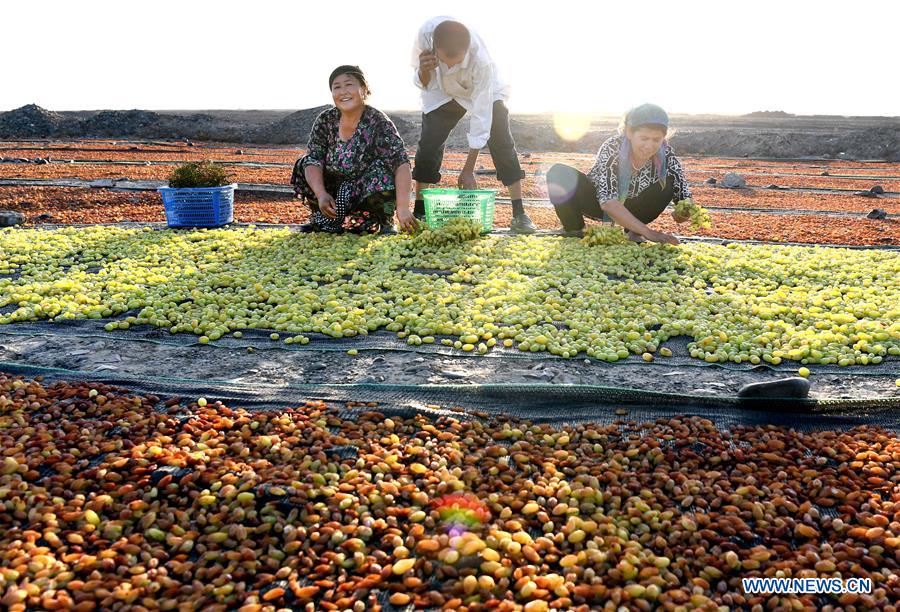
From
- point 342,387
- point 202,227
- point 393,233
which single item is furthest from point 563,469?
point 202,227

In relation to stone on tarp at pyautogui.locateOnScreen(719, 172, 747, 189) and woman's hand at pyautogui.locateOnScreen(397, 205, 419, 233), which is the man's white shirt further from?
stone on tarp at pyautogui.locateOnScreen(719, 172, 747, 189)

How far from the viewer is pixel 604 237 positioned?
5770mm

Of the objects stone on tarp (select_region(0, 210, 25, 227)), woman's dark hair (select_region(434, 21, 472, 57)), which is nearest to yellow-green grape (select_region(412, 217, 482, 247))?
woman's dark hair (select_region(434, 21, 472, 57))

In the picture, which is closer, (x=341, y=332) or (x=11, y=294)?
(x=341, y=332)

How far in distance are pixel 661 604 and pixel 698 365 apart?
5.72 feet

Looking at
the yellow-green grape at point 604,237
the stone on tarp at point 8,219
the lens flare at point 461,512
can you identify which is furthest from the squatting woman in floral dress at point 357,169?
the lens flare at point 461,512

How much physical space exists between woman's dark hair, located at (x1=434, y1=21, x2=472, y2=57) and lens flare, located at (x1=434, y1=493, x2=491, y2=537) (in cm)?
469

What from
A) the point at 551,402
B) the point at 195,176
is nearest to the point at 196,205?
the point at 195,176

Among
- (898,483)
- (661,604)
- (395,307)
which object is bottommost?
(661,604)

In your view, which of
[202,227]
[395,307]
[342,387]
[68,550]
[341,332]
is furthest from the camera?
[202,227]

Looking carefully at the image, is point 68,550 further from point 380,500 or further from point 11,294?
point 11,294

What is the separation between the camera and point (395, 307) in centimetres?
413

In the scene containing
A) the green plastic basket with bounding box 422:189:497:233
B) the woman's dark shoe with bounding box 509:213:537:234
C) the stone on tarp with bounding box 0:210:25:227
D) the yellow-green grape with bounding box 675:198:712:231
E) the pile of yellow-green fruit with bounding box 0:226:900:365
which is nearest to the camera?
the pile of yellow-green fruit with bounding box 0:226:900:365

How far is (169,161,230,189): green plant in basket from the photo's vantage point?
674 centimetres
